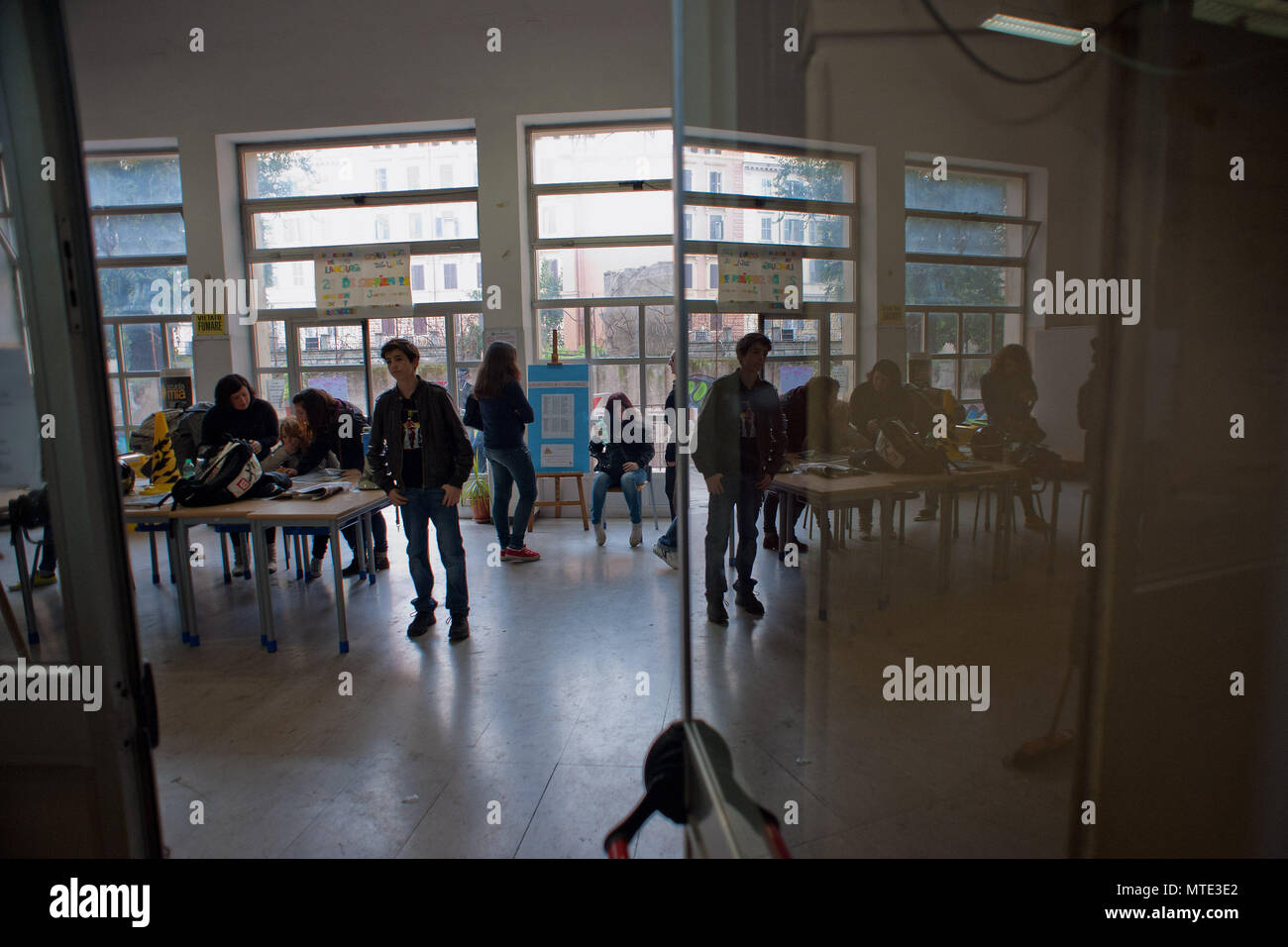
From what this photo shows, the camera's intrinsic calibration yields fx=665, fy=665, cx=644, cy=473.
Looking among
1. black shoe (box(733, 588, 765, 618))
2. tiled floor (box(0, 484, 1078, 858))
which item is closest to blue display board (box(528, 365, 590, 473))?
tiled floor (box(0, 484, 1078, 858))

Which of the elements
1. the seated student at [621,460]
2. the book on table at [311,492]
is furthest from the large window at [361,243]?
the book on table at [311,492]

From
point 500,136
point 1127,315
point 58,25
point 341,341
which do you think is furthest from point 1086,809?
point 341,341

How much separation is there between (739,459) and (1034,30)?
100cm

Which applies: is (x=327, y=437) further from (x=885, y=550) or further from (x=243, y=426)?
(x=885, y=550)

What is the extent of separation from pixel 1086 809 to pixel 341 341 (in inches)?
282

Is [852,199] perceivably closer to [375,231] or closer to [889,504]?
[889,504]

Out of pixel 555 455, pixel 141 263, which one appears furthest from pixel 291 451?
pixel 141 263

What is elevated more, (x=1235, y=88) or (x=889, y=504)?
(x=1235, y=88)

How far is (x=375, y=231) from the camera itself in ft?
21.7

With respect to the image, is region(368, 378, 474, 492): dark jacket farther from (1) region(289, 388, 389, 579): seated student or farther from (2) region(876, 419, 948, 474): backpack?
(2) region(876, 419, 948, 474): backpack

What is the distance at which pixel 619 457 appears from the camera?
563 cm

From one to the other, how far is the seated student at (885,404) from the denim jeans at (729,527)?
64cm

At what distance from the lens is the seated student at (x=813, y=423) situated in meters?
0.97

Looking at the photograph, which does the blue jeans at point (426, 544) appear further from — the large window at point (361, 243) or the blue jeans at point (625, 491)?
the large window at point (361, 243)
